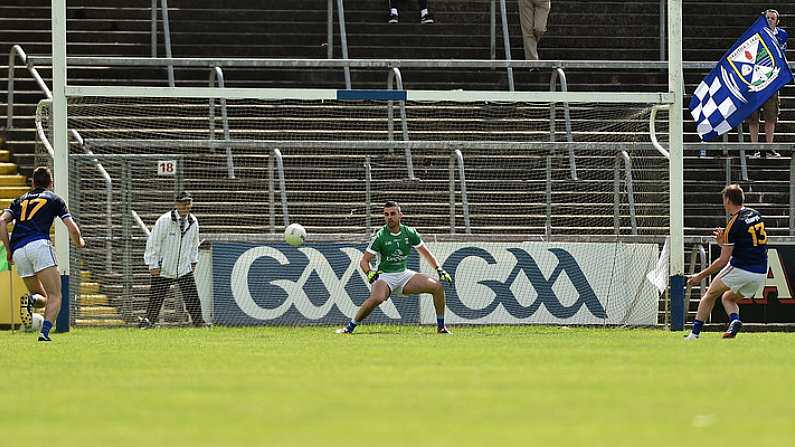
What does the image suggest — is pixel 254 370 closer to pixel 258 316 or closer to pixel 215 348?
pixel 215 348

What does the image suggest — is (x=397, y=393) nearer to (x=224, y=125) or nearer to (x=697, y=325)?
(x=697, y=325)

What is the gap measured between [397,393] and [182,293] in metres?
12.1

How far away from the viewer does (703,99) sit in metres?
24.2

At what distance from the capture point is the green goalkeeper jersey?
20.6 m

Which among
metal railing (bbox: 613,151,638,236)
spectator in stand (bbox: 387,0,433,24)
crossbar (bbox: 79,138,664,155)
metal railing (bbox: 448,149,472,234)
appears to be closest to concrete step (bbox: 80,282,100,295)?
crossbar (bbox: 79,138,664,155)

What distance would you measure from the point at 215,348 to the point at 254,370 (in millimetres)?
3513

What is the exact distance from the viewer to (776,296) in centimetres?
2233

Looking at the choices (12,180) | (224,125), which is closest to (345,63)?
(224,125)

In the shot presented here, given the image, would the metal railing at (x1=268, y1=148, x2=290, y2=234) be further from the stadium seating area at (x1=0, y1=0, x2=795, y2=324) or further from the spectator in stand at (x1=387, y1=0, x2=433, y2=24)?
the spectator in stand at (x1=387, y1=0, x2=433, y2=24)

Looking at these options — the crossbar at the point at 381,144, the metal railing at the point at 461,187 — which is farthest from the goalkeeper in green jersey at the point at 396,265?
the metal railing at the point at 461,187

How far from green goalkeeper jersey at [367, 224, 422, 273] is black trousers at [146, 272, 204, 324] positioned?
3.14 metres

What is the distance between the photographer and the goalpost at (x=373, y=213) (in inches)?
888

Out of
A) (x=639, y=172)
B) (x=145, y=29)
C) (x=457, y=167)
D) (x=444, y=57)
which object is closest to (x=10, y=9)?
(x=145, y=29)

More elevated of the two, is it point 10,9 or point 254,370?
point 10,9
